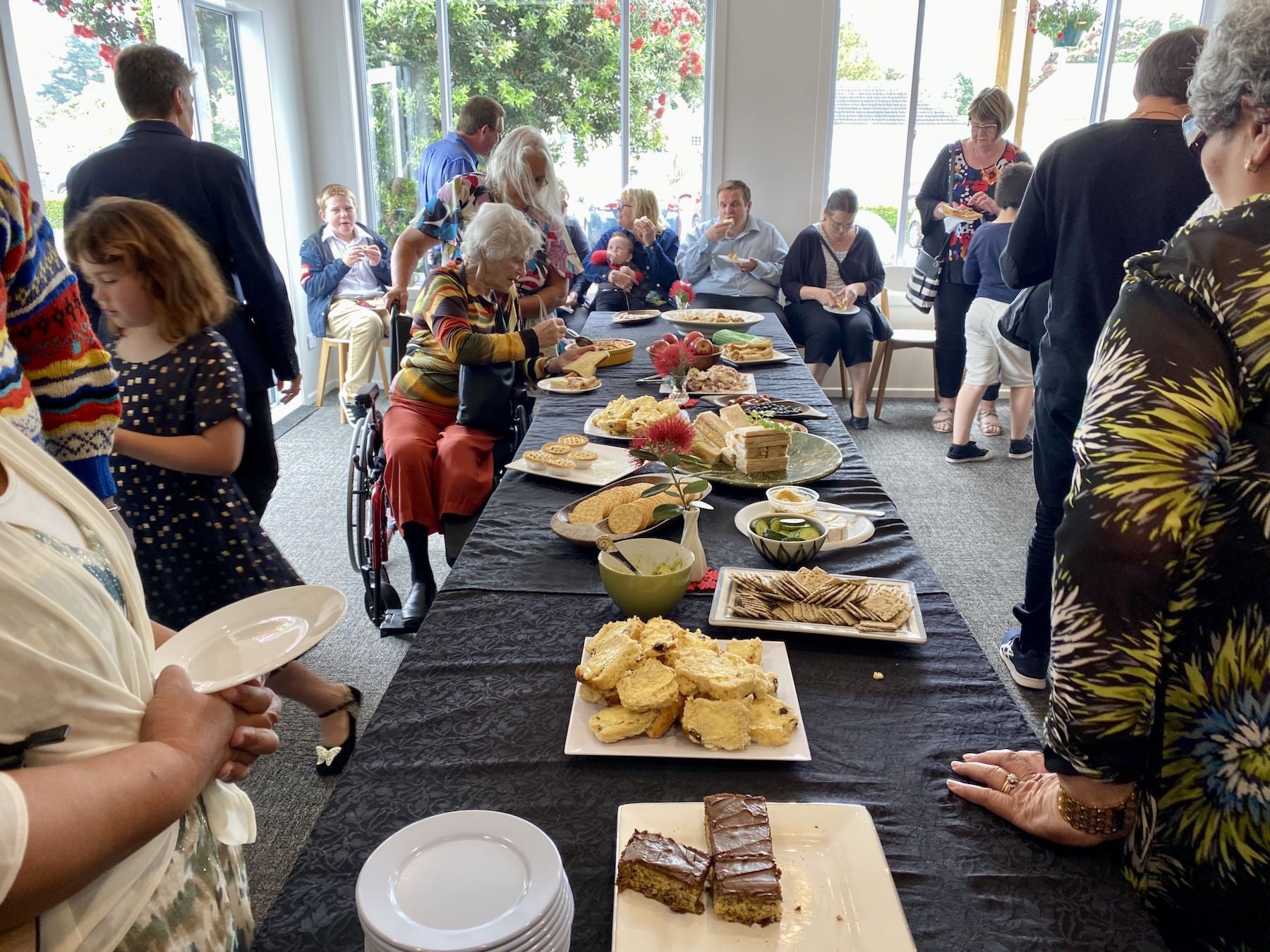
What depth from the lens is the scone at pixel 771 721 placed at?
3.05 feet

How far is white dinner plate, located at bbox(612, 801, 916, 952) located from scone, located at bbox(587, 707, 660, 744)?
0.13 metres

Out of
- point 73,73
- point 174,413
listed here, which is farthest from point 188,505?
point 73,73

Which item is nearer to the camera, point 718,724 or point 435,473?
point 718,724

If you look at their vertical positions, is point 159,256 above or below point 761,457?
above

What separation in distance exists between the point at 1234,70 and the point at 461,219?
287 centimetres

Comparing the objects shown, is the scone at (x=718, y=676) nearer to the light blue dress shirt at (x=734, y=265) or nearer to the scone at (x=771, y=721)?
the scone at (x=771, y=721)

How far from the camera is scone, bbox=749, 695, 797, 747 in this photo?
931mm

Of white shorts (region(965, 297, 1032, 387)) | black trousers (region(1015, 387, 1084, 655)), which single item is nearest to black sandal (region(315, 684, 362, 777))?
black trousers (region(1015, 387, 1084, 655))

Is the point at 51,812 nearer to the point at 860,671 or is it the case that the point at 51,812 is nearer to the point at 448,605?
the point at 448,605

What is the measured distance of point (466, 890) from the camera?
605mm

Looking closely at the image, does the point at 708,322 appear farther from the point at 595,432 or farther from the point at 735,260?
the point at 735,260

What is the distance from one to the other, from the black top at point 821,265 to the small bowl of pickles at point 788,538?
156 inches

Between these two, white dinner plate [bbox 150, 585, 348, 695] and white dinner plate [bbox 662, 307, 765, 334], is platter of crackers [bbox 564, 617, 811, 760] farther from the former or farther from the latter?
white dinner plate [bbox 662, 307, 765, 334]

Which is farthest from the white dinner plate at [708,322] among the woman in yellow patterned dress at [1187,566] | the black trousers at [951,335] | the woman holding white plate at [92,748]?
Answer: the woman holding white plate at [92,748]
